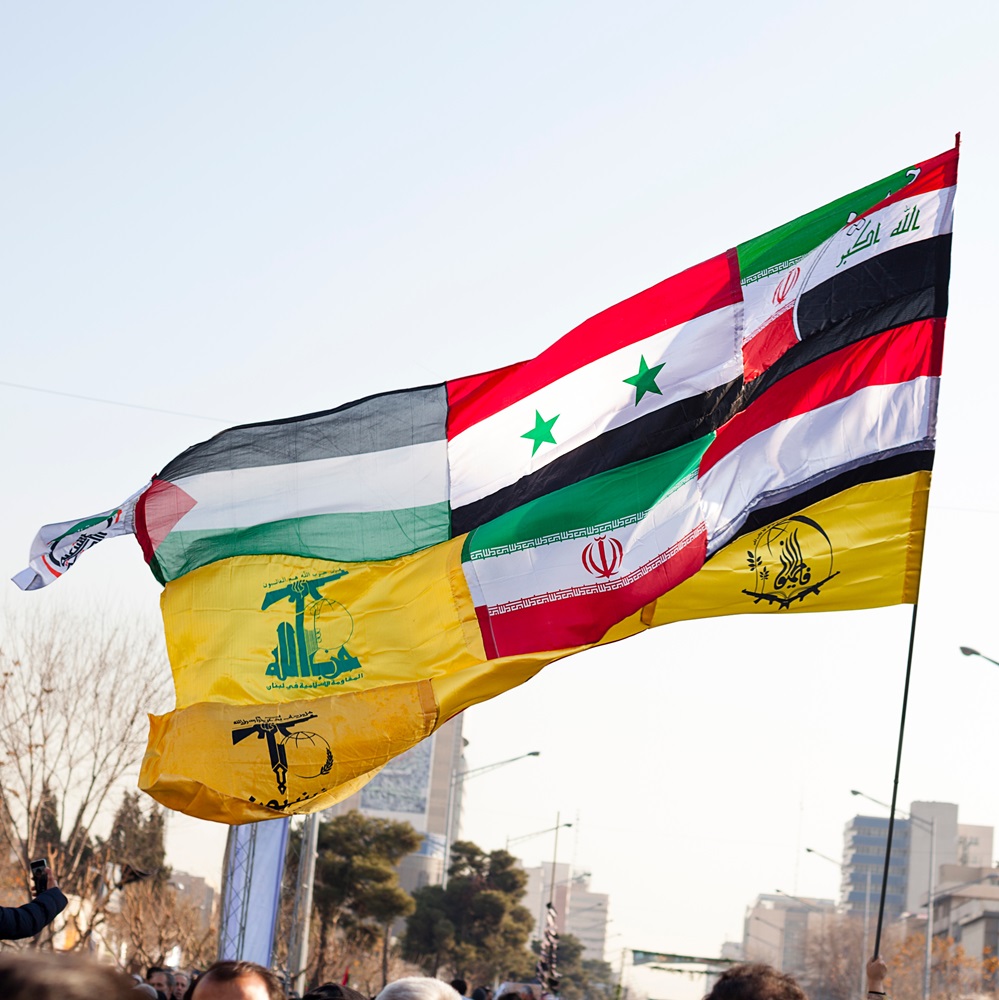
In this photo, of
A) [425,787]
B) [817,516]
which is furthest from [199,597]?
[425,787]

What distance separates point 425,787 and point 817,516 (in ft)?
434

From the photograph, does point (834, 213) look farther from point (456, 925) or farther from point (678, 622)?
point (456, 925)

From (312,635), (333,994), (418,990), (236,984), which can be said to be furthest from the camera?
(312,635)

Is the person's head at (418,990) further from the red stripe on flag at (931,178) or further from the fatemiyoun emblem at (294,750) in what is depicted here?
the red stripe on flag at (931,178)

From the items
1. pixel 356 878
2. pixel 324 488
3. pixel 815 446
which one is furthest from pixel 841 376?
pixel 356 878

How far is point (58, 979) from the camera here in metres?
1.71

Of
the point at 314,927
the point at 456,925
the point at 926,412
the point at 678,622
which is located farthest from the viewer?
the point at 456,925

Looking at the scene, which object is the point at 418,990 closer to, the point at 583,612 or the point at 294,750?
the point at 583,612

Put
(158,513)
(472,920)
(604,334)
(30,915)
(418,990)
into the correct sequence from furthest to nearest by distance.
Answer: (472,920), (158,513), (604,334), (30,915), (418,990)

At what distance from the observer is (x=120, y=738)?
27.1 m

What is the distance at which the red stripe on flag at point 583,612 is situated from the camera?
304 inches

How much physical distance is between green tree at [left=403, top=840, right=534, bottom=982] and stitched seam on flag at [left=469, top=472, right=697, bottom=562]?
6476cm

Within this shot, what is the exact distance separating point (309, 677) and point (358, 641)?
0.35 m

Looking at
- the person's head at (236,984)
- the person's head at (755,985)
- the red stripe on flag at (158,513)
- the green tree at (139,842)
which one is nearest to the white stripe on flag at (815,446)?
the red stripe on flag at (158,513)
